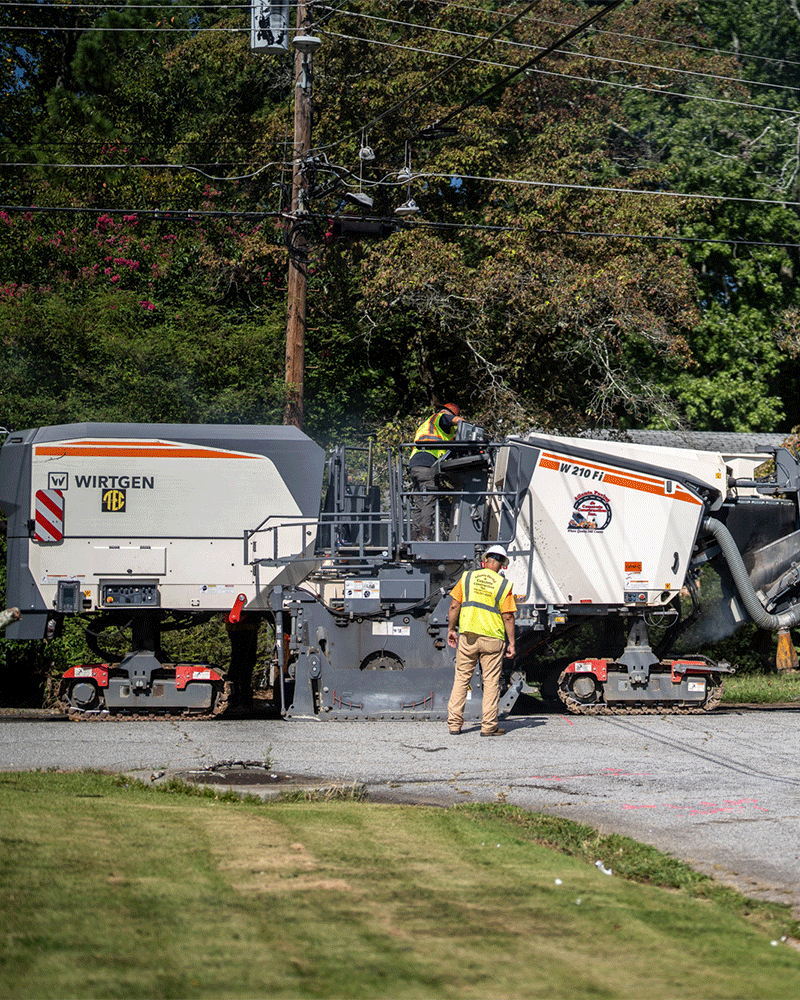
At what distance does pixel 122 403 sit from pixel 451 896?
42.4 feet

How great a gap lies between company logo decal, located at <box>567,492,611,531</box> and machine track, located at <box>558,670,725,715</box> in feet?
5.30

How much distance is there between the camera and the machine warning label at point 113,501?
12.2 meters

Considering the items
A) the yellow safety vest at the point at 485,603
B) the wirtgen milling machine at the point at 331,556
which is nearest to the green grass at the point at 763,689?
the wirtgen milling machine at the point at 331,556

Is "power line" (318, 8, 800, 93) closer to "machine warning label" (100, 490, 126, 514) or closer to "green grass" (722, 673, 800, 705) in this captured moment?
"green grass" (722, 673, 800, 705)

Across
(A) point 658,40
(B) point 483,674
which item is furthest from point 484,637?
(A) point 658,40

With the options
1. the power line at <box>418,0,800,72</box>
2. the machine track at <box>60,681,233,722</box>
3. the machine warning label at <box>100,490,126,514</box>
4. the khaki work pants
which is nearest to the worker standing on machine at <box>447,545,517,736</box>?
the khaki work pants

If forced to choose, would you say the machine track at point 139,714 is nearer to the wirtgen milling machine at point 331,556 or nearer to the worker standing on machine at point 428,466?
the wirtgen milling machine at point 331,556

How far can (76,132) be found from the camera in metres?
26.0

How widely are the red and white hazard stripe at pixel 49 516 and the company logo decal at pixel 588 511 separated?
5350mm

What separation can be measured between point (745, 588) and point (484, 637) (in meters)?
3.68

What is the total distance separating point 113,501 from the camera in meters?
12.2

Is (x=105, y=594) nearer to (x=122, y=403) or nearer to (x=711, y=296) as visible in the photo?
(x=122, y=403)

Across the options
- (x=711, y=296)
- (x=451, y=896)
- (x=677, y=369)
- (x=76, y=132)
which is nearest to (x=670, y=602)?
(x=451, y=896)

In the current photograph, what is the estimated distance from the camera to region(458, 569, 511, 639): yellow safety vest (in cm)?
1079
